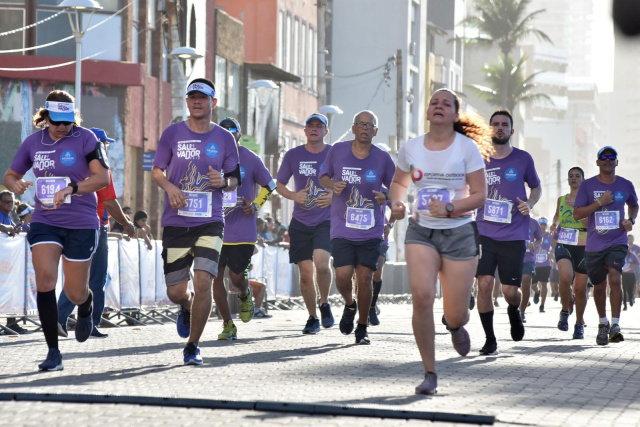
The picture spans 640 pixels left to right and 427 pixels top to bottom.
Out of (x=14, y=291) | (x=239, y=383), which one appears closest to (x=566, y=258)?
(x=14, y=291)

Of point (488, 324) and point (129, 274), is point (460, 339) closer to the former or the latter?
point (488, 324)

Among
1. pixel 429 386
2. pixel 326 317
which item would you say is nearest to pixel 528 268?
pixel 326 317

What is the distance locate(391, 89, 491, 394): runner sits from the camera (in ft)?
29.0

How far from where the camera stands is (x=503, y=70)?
8881 centimetres

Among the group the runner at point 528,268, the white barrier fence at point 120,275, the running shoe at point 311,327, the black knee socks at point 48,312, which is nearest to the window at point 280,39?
the white barrier fence at point 120,275

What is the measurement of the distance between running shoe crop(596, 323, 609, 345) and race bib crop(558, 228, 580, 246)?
198 cm

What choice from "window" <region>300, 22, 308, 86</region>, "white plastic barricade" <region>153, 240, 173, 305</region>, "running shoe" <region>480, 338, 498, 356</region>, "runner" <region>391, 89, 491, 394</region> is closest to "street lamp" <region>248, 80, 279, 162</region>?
"window" <region>300, 22, 308, 86</region>

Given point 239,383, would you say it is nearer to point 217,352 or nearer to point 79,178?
point 79,178

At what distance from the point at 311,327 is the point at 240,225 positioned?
1.53 meters

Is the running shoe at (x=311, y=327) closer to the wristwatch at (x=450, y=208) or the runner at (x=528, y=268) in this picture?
the runner at (x=528, y=268)

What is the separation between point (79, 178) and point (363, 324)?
3852mm

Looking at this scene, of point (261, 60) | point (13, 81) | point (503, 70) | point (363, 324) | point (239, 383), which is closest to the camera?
point (239, 383)

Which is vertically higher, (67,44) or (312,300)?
(67,44)

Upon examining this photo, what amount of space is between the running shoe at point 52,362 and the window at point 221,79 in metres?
33.5
